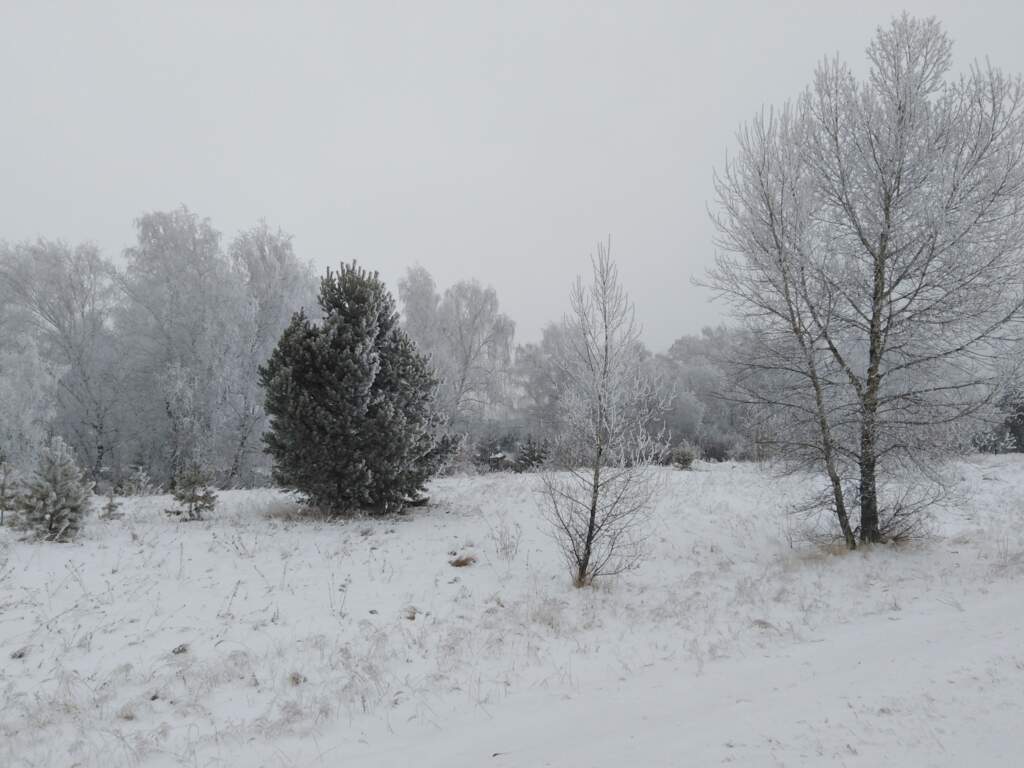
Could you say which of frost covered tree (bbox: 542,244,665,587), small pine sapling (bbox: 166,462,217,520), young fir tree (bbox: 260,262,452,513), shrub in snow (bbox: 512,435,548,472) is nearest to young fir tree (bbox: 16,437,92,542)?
small pine sapling (bbox: 166,462,217,520)

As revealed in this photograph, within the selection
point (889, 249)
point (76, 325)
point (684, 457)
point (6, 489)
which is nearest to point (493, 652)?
point (889, 249)

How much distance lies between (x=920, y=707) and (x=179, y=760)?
5.34m

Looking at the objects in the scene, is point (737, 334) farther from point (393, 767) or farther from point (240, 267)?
point (240, 267)

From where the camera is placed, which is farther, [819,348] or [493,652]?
[819,348]

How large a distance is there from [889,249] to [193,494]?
→ 1273cm

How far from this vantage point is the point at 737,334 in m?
8.94

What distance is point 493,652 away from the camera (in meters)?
5.06

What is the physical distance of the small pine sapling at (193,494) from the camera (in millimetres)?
9328

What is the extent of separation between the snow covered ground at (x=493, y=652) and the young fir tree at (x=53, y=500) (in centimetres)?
40

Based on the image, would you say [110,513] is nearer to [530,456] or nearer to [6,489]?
[6,489]

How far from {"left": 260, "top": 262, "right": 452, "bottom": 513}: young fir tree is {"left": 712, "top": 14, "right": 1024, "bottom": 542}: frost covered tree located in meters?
6.53

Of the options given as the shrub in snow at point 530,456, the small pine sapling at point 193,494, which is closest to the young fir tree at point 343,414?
the small pine sapling at point 193,494

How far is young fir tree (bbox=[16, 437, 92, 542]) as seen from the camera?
7.54 m

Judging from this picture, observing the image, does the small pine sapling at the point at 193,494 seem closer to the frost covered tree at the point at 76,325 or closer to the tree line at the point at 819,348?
the tree line at the point at 819,348
